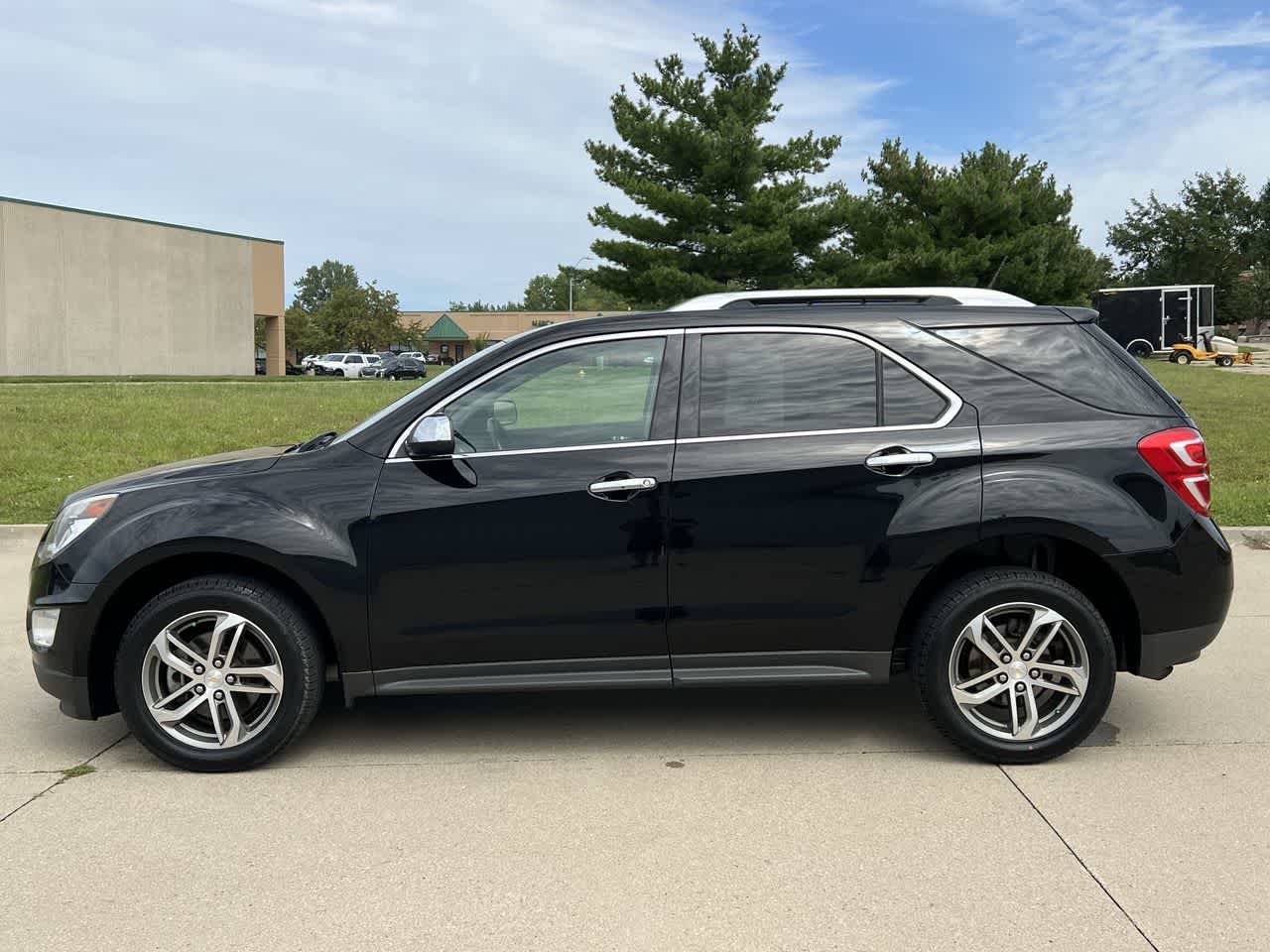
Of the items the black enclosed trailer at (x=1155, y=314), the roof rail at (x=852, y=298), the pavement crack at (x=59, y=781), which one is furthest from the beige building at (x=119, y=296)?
the roof rail at (x=852, y=298)

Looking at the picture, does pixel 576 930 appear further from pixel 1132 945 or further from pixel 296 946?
pixel 1132 945

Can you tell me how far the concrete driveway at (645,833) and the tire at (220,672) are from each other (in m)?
0.15

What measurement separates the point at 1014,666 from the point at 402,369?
6257cm

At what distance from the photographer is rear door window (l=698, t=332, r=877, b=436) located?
4488 millimetres

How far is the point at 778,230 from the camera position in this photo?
35.7 metres

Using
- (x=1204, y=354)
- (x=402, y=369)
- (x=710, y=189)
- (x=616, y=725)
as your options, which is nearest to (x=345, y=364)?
(x=402, y=369)

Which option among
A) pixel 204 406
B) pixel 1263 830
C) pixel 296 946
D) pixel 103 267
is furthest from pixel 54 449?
pixel 103 267

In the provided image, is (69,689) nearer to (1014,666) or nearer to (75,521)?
(75,521)

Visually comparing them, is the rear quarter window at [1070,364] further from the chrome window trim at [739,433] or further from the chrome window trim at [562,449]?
the chrome window trim at [562,449]

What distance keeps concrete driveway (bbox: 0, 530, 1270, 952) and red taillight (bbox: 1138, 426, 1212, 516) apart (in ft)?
3.44

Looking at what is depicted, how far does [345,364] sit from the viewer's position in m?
70.2

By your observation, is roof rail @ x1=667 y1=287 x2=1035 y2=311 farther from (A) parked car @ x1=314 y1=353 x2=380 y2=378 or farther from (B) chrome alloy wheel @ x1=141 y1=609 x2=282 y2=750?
(A) parked car @ x1=314 y1=353 x2=380 y2=378

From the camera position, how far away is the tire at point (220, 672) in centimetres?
429

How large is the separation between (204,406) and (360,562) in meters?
18.3
